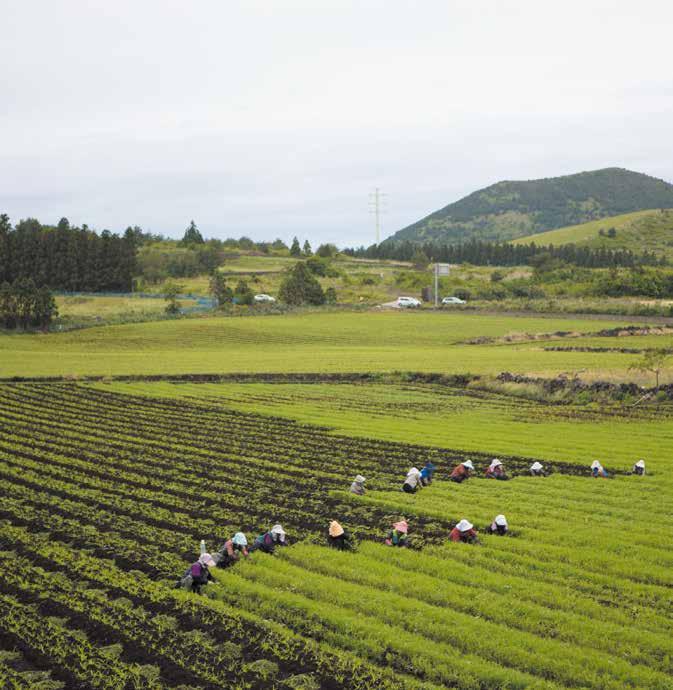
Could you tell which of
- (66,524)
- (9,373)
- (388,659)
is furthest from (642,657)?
(9,373)

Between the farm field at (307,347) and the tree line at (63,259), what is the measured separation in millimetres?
36428

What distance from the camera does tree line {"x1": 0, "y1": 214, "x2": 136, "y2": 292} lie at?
461 ft

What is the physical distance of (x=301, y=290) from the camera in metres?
140

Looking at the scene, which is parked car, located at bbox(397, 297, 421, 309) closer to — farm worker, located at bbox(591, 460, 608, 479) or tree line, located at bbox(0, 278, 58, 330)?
tree line, located at bbox(0, 278, 58, 330)

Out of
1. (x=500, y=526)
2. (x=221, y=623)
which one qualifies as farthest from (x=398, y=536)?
(x=221, y=623)

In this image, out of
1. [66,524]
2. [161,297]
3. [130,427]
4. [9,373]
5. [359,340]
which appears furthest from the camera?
[161,297]

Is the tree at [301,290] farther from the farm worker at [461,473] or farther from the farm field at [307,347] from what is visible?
the farm worker at [461,473]

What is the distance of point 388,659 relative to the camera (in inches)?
619

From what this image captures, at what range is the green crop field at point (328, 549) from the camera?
51.6 ft

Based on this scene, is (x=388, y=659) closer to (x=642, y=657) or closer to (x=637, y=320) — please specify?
(x=642, y=657)

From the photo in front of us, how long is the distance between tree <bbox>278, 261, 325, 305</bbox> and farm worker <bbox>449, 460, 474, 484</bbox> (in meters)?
109

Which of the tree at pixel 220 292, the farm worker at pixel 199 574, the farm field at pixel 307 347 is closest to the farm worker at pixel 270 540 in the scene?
the farm worker at pixel 199 574

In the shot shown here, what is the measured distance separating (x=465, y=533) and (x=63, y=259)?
131268 mm

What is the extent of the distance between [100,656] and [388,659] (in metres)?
5.75
